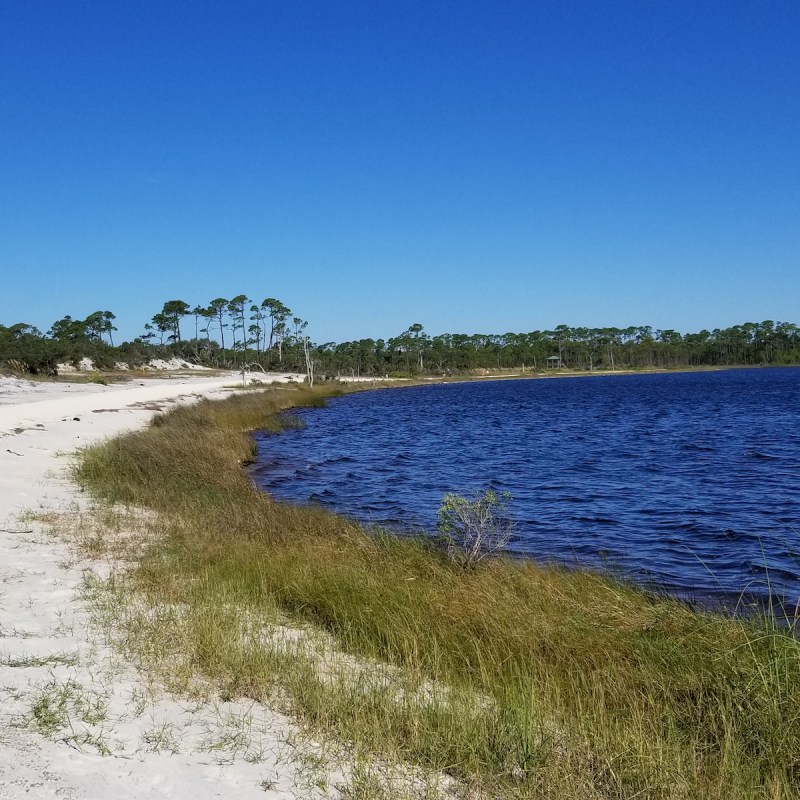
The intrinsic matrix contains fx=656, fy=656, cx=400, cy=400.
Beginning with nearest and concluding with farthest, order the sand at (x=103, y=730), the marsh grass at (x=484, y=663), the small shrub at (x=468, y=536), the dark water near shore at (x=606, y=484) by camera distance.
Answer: the sand at (x=103, y=730), the marsh grass at (x=484, y=663), the small shrub at (x=468, y=536), the dark water near shore at (x=606, y=484)

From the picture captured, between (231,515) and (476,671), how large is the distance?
7.02 m

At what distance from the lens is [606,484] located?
18500 mm

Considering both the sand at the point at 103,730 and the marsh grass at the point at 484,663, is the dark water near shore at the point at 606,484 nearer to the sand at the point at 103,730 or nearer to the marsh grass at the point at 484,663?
the marsh grass at the point at 484,663

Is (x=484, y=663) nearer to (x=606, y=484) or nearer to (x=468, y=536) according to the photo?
(x=468, y=536)

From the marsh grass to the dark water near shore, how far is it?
1.36m

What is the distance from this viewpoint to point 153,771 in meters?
3.74

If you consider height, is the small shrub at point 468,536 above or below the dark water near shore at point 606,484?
above

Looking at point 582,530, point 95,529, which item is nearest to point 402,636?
point 95,529

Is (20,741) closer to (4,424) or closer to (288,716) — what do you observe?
(288,716)

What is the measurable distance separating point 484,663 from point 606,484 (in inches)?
553

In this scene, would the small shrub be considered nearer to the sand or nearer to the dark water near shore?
the dark water near shore

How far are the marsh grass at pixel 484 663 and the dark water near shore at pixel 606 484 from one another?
1362mm

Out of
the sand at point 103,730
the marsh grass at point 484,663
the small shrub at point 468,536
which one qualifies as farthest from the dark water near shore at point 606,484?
the sand at point 103,730

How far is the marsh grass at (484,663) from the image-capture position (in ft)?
12.8
